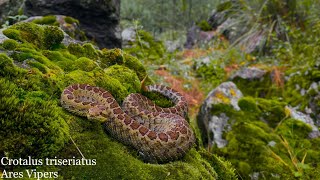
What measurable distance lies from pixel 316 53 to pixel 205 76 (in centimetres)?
367

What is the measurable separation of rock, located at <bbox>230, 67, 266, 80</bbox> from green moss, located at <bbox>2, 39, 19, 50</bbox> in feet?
21.6

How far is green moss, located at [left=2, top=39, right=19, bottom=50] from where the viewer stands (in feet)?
15.4

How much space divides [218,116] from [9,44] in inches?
167

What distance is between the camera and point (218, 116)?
7270mm

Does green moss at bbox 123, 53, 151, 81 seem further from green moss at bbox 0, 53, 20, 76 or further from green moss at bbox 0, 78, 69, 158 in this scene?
green moss at bbox 0, 78, 69, 158

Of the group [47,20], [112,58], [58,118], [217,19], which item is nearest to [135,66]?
[112,58]

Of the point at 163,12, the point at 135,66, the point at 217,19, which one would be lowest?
the point at 163,12

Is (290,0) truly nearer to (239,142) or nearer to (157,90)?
(239,142)

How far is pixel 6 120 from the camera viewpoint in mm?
3084

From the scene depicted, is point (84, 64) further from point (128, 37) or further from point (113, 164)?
point (128, 37)

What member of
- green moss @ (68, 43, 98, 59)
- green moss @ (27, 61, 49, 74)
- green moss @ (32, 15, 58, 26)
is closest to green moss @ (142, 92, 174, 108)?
green moss @ (68, 43, 98, 59)

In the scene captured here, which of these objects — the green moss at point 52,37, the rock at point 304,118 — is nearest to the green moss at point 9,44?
the green moss at point 52,37

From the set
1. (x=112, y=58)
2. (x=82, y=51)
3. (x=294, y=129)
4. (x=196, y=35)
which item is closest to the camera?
(x=82, y=51)

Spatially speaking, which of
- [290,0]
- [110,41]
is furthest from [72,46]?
[290,0]
